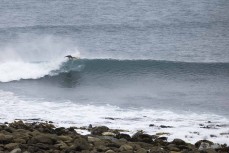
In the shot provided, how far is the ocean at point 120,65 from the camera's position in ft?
93.3

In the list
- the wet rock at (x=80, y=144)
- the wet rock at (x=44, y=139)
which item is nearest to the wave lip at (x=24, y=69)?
the wet rock at (x=44, y=139)

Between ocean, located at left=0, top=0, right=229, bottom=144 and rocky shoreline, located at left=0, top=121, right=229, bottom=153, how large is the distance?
2567mm

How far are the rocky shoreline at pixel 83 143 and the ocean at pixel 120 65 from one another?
257 cm

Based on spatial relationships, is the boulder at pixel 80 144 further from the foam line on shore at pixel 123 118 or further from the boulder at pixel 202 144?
the foam line on shore at pixel 123 118

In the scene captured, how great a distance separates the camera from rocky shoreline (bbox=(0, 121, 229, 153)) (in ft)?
62.2

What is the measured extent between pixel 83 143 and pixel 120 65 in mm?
21037

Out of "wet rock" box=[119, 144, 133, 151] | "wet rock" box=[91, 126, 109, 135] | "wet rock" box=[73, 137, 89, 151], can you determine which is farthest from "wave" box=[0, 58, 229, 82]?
"wet rock" box=[119, 144, 133, 151]

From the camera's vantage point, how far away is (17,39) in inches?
1885

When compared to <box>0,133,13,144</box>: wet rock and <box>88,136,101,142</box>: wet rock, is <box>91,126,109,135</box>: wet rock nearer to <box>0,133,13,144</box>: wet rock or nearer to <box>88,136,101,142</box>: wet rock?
<box>88,136,101,142</box>: wet rock

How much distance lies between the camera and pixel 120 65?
40.3 meters

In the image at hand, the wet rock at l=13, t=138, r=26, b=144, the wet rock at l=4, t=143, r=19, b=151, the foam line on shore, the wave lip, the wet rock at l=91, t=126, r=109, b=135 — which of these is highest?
the wave lip

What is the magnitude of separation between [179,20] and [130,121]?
93.5 ft

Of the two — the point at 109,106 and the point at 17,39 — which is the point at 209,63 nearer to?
the point at 109,106

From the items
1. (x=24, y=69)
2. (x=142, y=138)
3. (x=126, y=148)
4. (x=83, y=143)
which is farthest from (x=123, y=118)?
(x=24, y=69)
